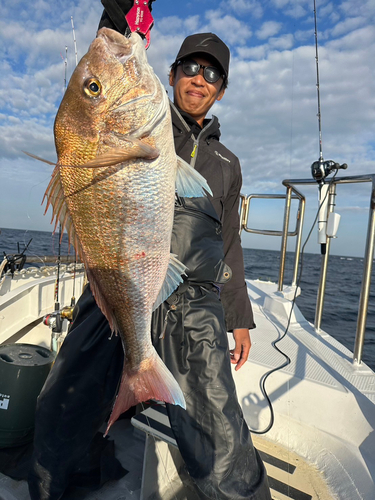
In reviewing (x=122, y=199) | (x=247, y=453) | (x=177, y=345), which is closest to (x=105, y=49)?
(x=122, y=199)

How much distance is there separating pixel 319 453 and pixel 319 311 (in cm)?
145

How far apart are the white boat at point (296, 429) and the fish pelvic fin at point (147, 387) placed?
430 millimetres

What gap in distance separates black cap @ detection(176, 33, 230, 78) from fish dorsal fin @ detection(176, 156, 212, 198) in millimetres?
845

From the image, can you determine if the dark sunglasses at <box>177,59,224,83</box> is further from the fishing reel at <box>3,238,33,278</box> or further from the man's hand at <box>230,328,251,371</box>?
the fishing reel at <box>3,238,33,278</box>

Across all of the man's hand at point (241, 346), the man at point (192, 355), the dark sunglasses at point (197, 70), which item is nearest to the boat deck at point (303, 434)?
the man at point (192, 355)

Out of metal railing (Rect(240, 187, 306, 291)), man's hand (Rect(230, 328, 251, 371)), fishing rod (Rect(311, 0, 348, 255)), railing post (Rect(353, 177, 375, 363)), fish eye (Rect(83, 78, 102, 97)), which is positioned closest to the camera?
fish eye (Rect(83, 78, 102, 97))

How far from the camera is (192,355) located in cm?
163

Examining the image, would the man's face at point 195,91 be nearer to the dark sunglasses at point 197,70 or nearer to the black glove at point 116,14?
the dark sunglasses at point 197,70

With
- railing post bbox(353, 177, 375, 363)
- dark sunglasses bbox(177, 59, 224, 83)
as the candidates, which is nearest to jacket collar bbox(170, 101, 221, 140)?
dark sunglasses bbox(177, 59, 224, 83)

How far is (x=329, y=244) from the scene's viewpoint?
3254 mm

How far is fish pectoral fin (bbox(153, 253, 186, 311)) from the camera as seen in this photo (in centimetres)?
148

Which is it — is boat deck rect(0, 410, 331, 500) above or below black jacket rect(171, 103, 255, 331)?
below

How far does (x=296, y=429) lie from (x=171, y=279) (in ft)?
5.84

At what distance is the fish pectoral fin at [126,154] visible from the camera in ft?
3.97
